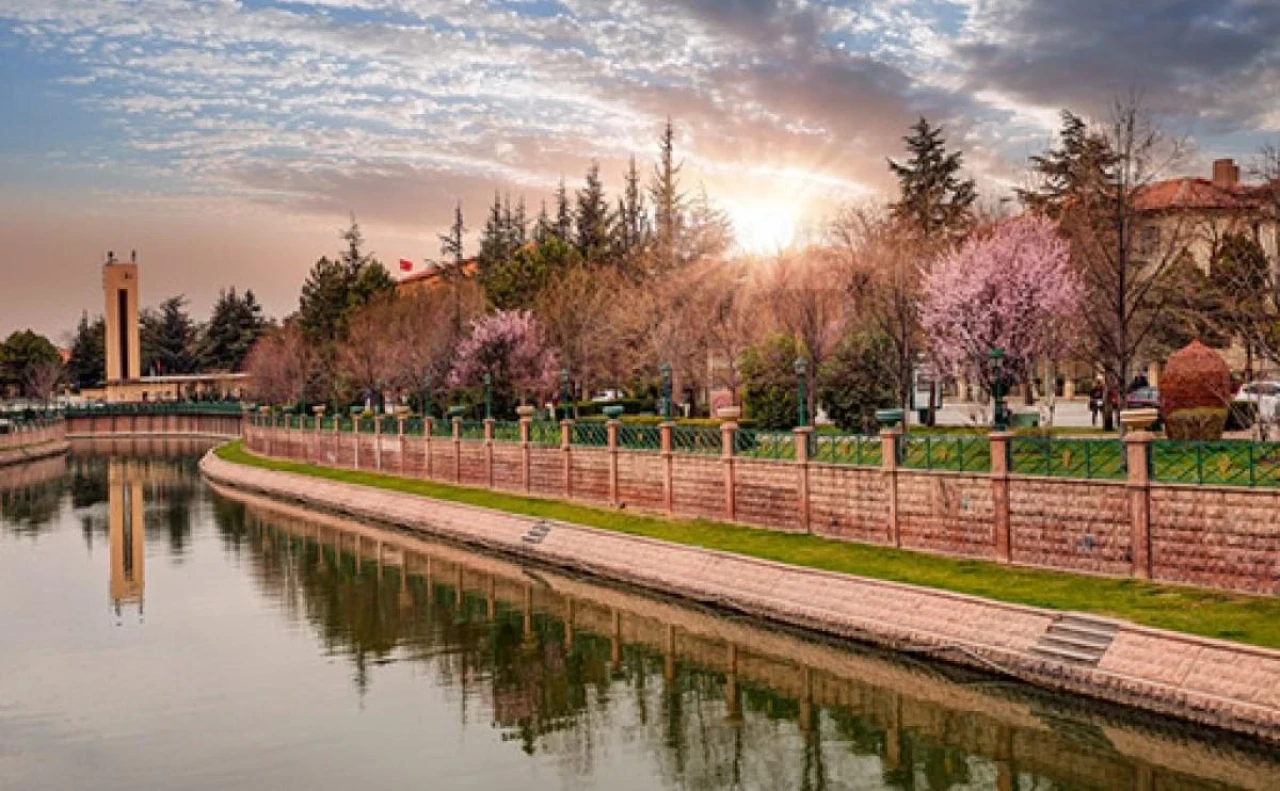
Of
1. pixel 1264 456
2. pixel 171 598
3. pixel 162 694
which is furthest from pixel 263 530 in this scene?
pixel 1264 456

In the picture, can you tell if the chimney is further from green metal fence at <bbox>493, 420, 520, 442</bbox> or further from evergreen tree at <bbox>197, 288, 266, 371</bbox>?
evergreen tree at <bbox>197, 288, 266, 371</bbox>

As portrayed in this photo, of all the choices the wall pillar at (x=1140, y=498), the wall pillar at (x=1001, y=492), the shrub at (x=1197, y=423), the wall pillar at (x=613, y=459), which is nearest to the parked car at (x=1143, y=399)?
the shrub at (x=1197, y=423)

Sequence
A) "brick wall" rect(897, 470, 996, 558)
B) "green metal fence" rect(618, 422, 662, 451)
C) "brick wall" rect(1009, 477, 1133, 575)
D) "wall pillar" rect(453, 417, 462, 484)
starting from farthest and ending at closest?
1. "wall pillar" rect(453, 417, 462, 484)
2. "green metal fence" rect(618, 422, 662, 451)
3. "brick wall" rect(897, 470, 996, 558)
4. "brick wall" rect(1009, 477, 1133, 575)

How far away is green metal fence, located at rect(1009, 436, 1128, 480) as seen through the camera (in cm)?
2356

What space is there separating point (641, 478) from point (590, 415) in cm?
2176

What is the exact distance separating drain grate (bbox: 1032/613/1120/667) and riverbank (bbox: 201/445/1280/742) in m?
0.02

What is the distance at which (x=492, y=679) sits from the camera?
23.2 meters

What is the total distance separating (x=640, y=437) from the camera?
3697cm

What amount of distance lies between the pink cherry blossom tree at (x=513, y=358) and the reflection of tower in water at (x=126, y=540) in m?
18.3

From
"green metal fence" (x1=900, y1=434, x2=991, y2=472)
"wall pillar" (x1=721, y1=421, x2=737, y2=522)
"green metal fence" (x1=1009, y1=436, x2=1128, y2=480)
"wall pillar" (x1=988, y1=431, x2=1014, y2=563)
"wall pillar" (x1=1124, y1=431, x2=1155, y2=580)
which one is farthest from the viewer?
"wall pillar" (x1=721, y1=421, x2=737, y2=522)

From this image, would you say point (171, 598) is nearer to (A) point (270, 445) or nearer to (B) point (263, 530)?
(B) point (263, 530)

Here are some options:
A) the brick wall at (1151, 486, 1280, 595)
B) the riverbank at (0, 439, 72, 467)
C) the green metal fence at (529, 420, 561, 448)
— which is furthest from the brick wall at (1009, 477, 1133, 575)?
the riverbank at (0, 439, 72, 467)

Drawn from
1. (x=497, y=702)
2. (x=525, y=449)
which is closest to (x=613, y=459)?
(x=525, y=449)

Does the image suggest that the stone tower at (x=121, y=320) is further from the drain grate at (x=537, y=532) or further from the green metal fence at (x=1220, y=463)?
the green metal fence at (x=1220, y=463)
